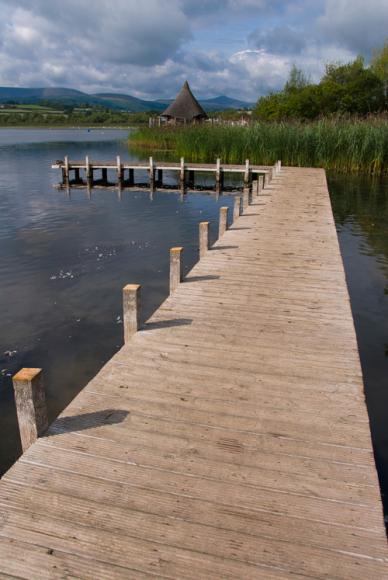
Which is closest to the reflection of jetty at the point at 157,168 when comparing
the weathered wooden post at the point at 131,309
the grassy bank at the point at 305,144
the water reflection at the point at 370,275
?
the grassy bank at the point at 305,144

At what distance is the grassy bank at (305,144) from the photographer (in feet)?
80.5

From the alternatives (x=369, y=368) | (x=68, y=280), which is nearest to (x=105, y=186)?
(x=68, y=280)

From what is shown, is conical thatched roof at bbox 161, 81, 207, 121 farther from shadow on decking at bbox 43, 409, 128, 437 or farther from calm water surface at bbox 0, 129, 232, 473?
shadow on decking at bbox 43, 409, 128, 437

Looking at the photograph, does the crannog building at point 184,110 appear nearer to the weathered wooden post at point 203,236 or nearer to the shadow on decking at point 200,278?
the weathered wooden post at point 203,236

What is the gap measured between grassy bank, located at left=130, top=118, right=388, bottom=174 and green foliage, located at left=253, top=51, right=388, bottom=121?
2271 centimetres

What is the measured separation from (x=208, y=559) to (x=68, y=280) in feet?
31.8

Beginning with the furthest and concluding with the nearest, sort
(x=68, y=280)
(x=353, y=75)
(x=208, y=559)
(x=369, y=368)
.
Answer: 1. (x=353, y=75)
2. (x=68, y=280)
3. (x=369, y=368)
4. (x=208, y=559)

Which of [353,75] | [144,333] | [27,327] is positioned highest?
[353,75]

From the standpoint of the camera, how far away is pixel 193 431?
373 cm

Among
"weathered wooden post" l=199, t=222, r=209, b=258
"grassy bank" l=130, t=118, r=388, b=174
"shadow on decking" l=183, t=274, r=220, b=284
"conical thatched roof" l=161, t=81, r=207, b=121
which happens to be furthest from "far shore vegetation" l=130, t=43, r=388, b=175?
"shadow on decking" l=183, t=274, r=220, b=284

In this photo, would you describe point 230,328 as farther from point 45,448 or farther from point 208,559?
point 208,559

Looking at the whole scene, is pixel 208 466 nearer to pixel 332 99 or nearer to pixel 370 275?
pixel 370 275

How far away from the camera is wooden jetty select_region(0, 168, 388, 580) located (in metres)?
2.61

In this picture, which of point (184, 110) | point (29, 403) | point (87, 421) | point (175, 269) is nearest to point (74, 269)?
point (175, 269)
